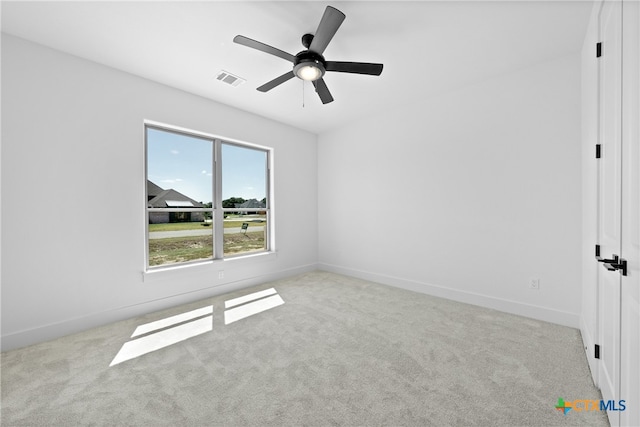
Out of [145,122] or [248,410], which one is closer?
[248,410]

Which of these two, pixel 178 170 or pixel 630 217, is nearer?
pixel 630 217

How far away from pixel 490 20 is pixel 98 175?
4119 mm

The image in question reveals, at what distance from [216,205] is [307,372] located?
2.80 m

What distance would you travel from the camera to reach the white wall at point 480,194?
2.69 m

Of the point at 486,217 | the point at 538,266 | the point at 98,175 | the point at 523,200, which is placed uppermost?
the point at 98,175

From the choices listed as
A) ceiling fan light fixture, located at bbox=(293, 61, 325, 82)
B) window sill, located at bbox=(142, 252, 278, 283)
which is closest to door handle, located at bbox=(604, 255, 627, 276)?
ceiling fan light fixture, located at bbox=(293, 61, 325, 82)

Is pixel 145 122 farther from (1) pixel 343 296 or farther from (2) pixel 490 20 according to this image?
(2) pixel 490 20

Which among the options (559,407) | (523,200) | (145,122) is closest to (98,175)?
(145,122)

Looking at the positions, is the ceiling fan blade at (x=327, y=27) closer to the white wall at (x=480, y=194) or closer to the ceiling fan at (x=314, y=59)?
the ceiling fan at (x=314, y=59)

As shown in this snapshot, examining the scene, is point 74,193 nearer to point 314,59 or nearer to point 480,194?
point 314,59

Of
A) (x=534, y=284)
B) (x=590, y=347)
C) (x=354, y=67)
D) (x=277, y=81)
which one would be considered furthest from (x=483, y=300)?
(x=277, y=81)

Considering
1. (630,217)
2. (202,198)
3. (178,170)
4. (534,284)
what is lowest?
(534,284)

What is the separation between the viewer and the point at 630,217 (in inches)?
48.4

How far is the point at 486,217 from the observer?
10.4 ft
